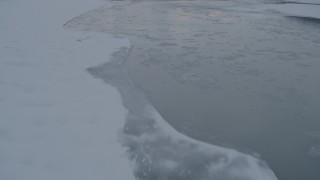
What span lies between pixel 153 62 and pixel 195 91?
211 centimetres

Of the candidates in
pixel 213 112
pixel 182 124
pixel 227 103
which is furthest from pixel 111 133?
pixel 227 103

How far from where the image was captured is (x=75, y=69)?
22.7ft

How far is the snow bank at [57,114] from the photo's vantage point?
145 inches

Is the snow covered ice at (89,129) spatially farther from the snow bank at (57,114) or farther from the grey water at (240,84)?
the grey water at (240,84)

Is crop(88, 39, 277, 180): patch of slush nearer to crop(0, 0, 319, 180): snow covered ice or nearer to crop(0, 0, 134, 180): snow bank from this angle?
crop(0, 0, 319, 180): snow covered ice

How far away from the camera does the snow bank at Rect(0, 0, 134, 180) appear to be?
3.69m

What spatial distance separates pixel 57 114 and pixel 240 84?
10.9 feet

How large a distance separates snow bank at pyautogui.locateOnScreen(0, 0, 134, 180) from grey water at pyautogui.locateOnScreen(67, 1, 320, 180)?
3.11 feet

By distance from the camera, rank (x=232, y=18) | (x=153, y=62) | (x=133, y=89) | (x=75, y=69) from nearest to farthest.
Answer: (x=133, y=89) < (x=75, y=69) < (x=153, y=62) < (x=232, y=18)

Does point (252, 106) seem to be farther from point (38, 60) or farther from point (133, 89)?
point (38, 60)

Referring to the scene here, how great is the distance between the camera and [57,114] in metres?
4.86

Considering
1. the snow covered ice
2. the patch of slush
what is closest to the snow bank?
the snow covered ice

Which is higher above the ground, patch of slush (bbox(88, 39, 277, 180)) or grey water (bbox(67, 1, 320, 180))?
patch of slush (bbox(88, 39, 277, 180))

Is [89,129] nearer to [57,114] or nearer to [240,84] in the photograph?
[57,114]
